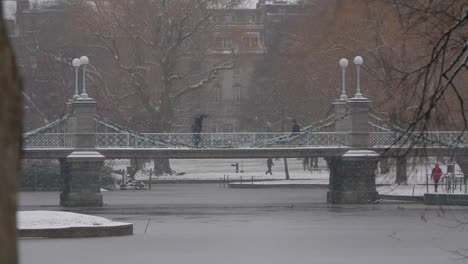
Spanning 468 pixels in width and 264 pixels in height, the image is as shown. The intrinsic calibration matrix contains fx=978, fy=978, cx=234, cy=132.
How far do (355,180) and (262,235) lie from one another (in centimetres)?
1765

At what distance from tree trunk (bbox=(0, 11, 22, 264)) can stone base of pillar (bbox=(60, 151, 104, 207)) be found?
38403mm

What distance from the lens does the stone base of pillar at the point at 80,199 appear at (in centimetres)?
4119

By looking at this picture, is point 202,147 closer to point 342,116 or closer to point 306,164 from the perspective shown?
point 342,116

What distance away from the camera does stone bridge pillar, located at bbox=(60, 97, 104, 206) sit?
41.5 metres

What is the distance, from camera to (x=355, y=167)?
4303 centimetres

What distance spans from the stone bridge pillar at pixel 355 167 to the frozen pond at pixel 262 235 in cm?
121

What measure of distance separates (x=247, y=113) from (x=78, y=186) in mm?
41387

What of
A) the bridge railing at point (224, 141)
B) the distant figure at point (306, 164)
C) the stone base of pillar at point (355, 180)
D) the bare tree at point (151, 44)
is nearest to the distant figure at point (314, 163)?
the distant figure at point (306, 164)

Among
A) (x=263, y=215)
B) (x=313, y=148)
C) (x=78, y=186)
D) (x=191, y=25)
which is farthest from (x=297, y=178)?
(x=263, y=215)

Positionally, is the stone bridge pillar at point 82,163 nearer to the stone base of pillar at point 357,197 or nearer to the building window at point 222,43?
the stone base of pillar at point 357,197

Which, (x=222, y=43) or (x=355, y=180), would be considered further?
(x=222, y=43)

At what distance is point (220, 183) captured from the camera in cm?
6681

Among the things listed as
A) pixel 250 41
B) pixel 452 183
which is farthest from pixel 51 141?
pixel 250 41

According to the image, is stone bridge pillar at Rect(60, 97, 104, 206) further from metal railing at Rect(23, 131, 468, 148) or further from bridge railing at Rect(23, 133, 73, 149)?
metal railing at Rect(23, 131, 468, 148)
